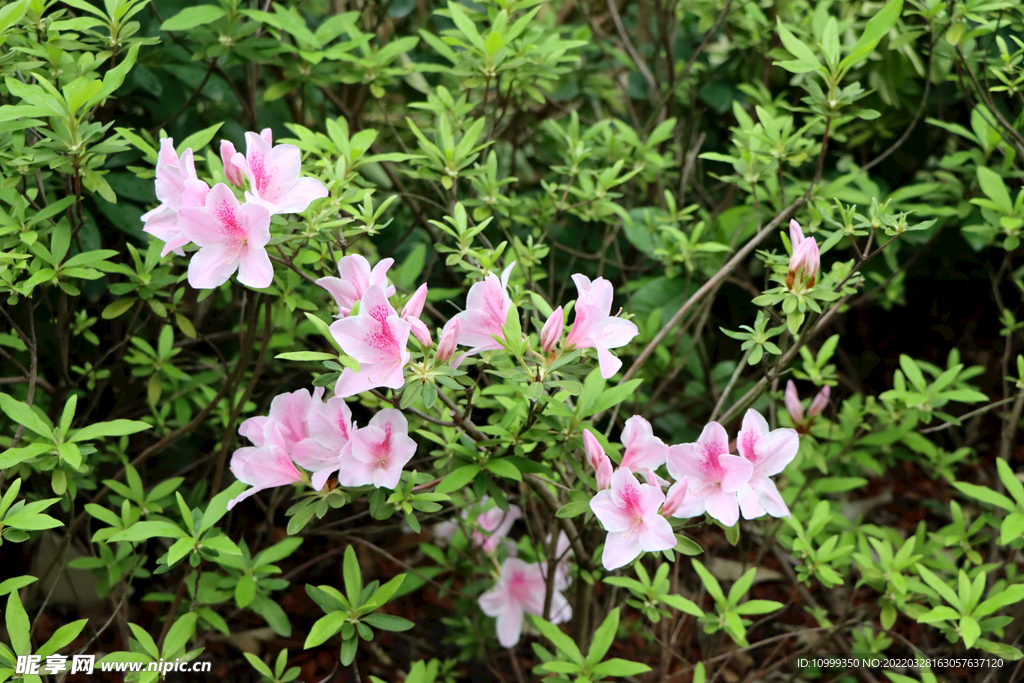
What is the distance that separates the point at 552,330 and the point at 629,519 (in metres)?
0.31

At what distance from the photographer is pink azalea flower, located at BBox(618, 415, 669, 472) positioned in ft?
3.92

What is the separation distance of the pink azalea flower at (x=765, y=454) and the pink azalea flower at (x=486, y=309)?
421 mm

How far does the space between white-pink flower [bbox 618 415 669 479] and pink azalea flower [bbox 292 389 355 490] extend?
0.43 metres

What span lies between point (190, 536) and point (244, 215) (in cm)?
66

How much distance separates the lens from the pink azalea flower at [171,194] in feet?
3.72

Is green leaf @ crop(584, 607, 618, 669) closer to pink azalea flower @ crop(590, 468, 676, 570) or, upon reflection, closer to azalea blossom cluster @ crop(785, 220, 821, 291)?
pink azalea flower @ crop(590, 468, 676, 570)

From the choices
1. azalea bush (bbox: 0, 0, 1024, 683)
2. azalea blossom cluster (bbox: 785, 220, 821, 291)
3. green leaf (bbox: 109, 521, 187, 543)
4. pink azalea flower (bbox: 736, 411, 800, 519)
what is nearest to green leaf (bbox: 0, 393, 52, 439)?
azalea bush (bbox: 0, 0, 1024, 683)

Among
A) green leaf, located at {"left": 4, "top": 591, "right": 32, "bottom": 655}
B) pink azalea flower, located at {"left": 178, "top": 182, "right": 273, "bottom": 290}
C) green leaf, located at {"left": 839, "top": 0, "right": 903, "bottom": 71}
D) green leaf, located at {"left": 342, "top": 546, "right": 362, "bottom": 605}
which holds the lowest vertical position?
green leaf, located at {"left": 342, "top": 546, "right": 362, "bottom": 605}

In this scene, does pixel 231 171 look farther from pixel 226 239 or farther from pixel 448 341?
pixel 448 341

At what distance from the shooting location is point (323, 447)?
118 centimetres

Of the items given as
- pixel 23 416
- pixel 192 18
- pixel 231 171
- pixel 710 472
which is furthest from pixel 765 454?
pixel 192 18

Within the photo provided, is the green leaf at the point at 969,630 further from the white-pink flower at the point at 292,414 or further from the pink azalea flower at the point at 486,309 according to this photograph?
the white-pink flower at the point at 292,414

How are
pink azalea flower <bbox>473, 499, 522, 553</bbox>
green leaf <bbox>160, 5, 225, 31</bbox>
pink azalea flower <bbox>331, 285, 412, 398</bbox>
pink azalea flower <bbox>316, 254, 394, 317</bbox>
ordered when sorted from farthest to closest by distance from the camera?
1. pink azalea flower <bbox>473, 499, 522, 553</bbox>
2. green leaf <bbox>160, 5, 225, 31</bbox>
3. pink azalea flower <bbox>316, 254, 394, 317</bbox>
4. pink azalea flower <bbox>331, 285, 412, 398</bbox>

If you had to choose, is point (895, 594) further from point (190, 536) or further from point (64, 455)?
point (64, 455)
